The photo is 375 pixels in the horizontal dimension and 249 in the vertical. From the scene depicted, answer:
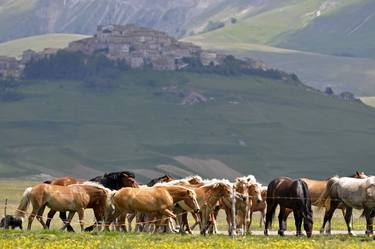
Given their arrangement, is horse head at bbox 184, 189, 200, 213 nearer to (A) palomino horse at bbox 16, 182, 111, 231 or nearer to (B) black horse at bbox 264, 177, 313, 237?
(B) black horse at bbox 264, 177, 313, 237

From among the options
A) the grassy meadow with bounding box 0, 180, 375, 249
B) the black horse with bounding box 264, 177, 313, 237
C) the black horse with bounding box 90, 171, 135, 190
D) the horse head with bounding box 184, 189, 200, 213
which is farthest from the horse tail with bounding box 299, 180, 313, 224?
the black horse with bounding box 90, 171, 135, 190

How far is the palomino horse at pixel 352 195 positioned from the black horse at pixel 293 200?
141 centimetres

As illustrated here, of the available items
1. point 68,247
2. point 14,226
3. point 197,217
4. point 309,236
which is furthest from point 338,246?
point 14,226

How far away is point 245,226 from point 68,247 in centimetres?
1266

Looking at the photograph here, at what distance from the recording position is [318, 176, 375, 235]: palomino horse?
4175 centimetres

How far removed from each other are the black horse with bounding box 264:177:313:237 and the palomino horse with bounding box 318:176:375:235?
1.41 meters

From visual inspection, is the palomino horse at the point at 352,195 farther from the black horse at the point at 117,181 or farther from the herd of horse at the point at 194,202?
the black horse at the point at 117,181

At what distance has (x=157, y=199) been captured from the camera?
41688mm

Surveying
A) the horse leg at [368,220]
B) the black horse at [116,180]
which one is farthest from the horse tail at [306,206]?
the black horse at [116,180]

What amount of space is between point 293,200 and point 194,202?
3826mm

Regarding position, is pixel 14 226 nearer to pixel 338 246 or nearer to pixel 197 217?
pixel 197 217

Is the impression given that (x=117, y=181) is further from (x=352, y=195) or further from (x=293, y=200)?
(x=352, y=195)

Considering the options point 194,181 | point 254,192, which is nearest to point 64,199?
point 194,181

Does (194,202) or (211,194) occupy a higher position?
(211,194)
